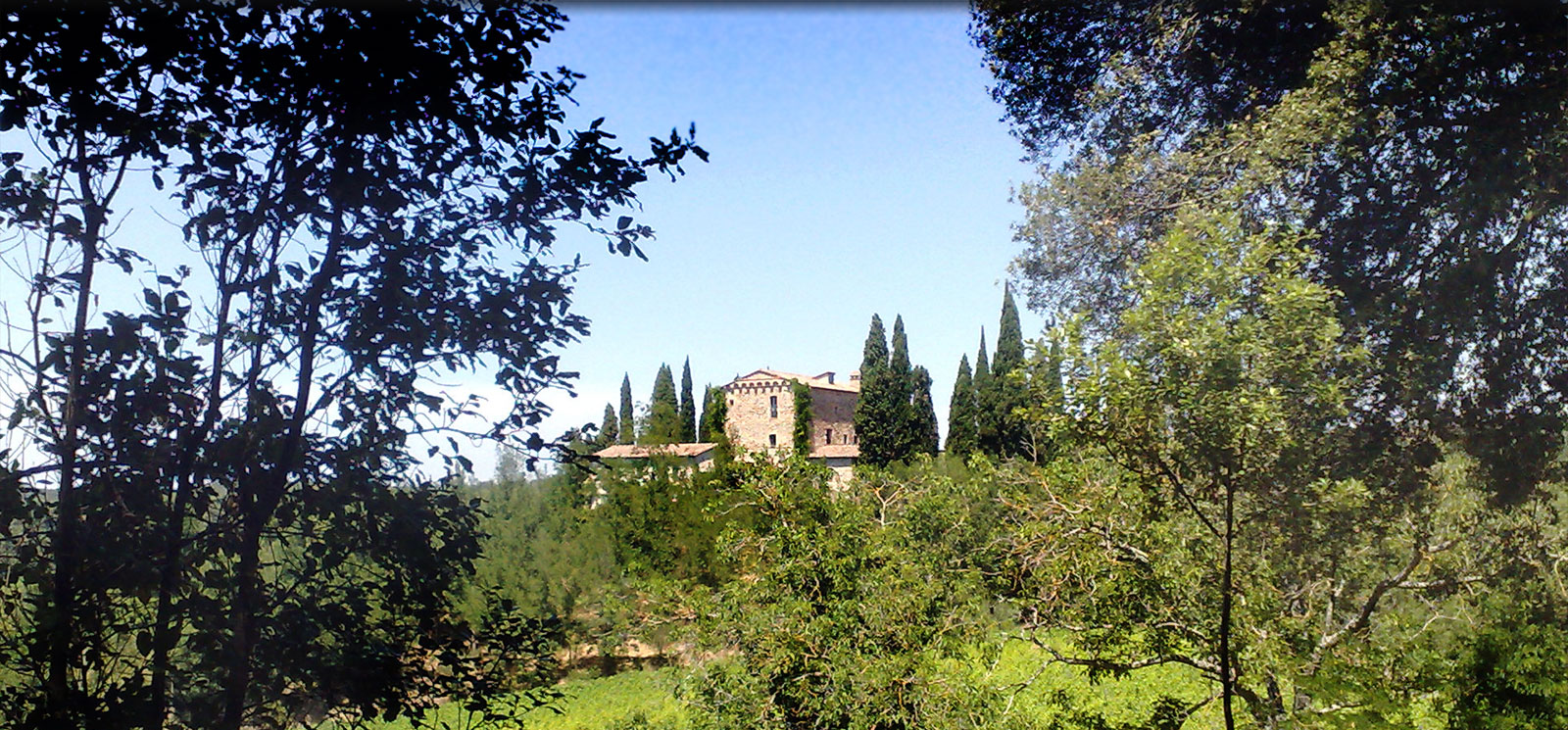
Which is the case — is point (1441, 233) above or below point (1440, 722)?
above

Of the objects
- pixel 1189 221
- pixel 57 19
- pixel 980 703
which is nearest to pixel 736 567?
pixel 980 703

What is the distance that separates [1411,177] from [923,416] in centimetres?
1216

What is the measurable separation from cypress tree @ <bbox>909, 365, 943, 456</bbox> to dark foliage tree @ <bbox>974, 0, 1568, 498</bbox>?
Result: 1067 centimetres

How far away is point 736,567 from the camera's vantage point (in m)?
4.62

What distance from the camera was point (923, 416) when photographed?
15.0 m

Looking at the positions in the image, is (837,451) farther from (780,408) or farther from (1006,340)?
(1006,340)

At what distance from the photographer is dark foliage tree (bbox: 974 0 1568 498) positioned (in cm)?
277

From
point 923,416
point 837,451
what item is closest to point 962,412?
point 923,416

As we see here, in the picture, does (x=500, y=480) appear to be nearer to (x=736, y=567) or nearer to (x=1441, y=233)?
(x=736, y=567)

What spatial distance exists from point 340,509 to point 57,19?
0.84m

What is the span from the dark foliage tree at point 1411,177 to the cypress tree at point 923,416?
1067 centimetres

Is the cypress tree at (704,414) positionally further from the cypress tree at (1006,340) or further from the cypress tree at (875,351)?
the cypress tree at (1006,340)

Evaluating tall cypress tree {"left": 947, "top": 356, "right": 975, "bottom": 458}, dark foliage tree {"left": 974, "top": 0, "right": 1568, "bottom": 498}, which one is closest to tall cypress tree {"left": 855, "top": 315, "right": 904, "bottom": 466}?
tall cypress tree {"left": 947, "top": 356, "right": 975, "bottom": 458}

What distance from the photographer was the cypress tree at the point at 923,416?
1473 cm
